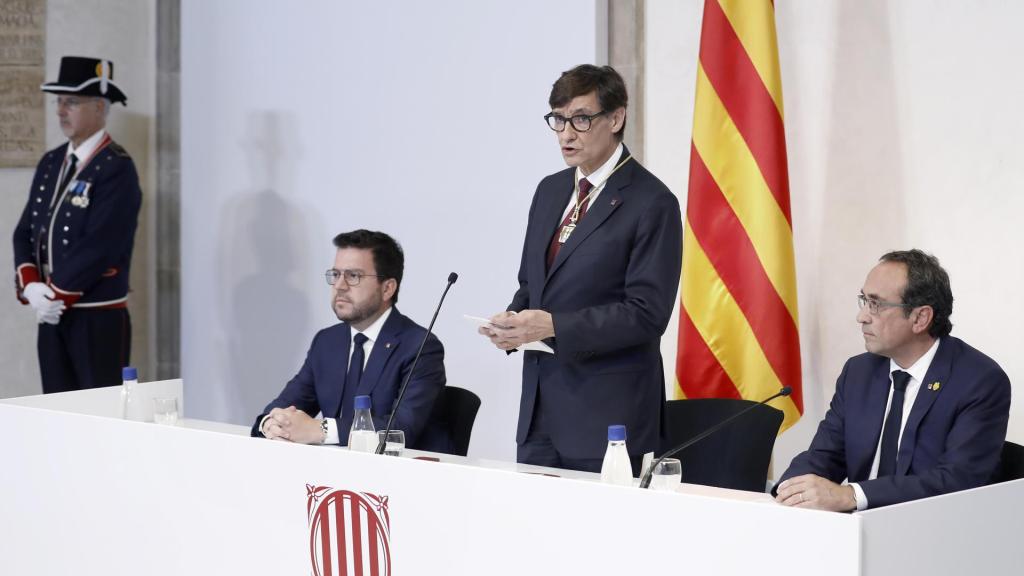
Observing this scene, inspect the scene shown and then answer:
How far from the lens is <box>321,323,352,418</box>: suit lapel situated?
362 cm

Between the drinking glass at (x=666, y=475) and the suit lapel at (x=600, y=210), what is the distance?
35.0 inches

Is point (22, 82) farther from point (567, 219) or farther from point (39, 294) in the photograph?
point (567, 219)

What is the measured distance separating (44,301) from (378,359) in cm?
236

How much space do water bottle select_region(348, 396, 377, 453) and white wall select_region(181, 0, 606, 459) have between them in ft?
7.27

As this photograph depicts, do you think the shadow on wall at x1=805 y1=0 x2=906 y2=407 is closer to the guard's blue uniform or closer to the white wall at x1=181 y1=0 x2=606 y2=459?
the white wall at x1=181 y1=0 x2=606 y2=459

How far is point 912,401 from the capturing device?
2801mm

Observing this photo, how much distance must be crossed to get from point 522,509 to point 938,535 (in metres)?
0.77

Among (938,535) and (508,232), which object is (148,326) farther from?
(938,535)

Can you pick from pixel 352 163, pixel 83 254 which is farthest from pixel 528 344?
pixel 83 254

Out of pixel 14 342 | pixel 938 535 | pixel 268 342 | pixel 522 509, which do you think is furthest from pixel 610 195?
pixel 14 342

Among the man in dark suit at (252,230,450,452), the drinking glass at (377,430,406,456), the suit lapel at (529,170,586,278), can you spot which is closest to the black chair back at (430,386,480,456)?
the man in dark suit at (252,230,450,452)

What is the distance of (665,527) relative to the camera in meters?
2.20

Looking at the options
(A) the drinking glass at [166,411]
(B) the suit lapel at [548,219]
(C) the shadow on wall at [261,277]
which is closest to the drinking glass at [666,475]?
(B) the suit lapel at [548,219]

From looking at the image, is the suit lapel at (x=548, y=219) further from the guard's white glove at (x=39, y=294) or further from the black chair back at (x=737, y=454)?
the guard's white glove at (x=39, y=294)
